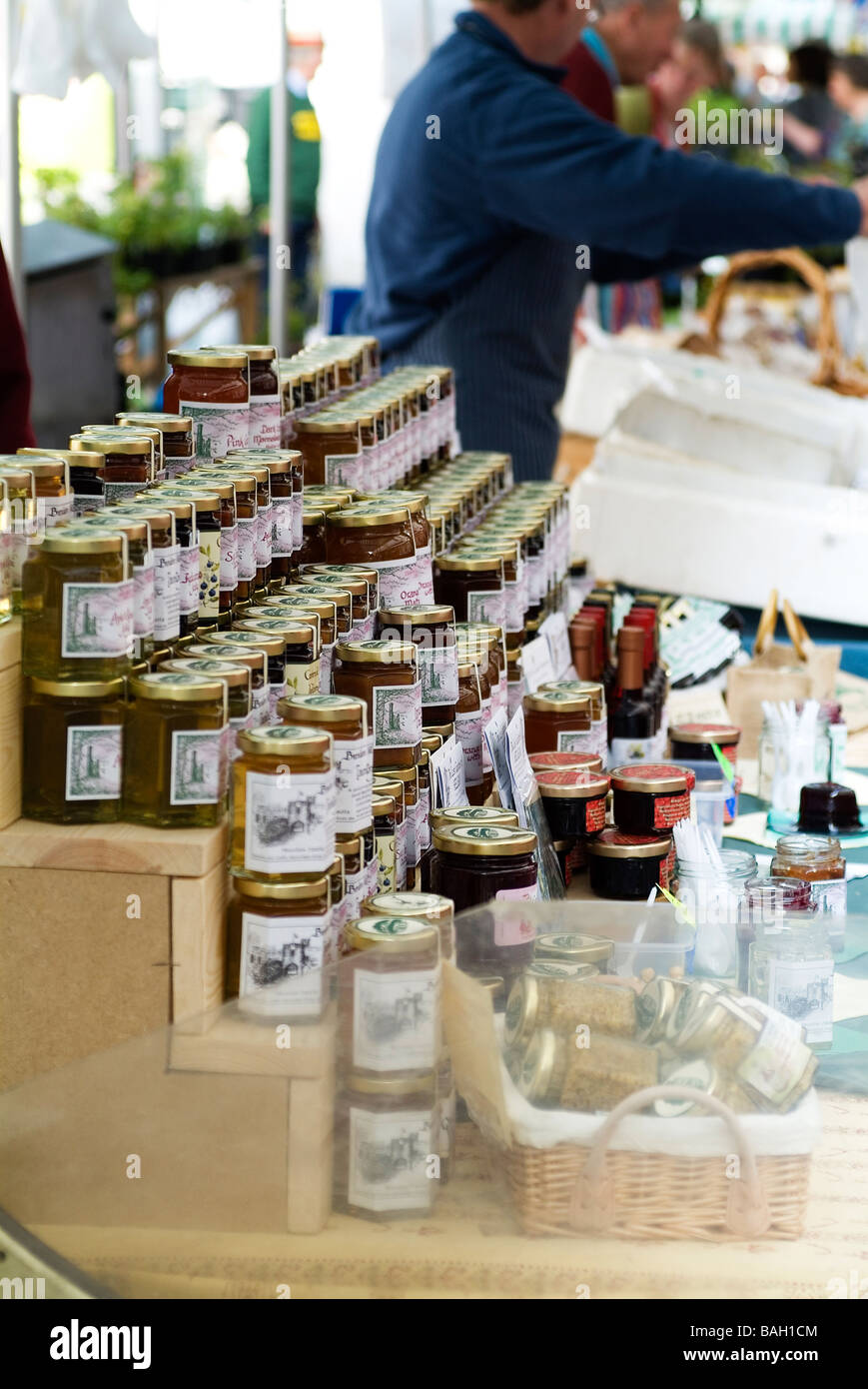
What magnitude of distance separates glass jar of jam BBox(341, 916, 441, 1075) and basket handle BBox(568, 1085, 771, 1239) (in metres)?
0.17

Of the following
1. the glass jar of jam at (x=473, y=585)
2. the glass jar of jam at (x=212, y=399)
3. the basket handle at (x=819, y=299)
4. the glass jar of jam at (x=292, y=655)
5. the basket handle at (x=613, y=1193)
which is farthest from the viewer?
the basket handle at (x=819, y=299)

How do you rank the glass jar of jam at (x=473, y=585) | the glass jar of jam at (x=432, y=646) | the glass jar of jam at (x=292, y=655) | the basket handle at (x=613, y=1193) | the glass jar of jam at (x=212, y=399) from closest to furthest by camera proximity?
the basket handle at (x=613, y=1193) < the glass jar of jam at (x=292, y=655) < the glass jar of jam at (x=432, y=646) < the glass jar of jam at (x=212, y=399) < the glass jar of jam at (x=473, y=585)

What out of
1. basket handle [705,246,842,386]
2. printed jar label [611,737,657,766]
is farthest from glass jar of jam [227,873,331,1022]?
basket handle [705,246,842,386]

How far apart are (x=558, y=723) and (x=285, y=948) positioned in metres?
0.92

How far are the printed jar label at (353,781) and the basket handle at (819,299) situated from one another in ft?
11.0

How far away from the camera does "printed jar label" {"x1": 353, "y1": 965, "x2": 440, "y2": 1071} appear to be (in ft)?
4.97

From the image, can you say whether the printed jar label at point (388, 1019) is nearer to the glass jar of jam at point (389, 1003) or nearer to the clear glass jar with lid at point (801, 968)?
the glass jar of jam at point (389, 1003)

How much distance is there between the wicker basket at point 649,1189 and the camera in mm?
1505

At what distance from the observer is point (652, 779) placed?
2.20m

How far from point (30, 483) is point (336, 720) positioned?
1.24ft

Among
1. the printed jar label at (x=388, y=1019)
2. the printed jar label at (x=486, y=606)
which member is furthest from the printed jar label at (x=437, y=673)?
the printed jar label at (x=388, y=1019)

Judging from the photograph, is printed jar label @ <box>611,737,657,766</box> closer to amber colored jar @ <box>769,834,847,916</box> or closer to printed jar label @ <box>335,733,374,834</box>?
amber colored jar @ <box>769,834,847,916</box>

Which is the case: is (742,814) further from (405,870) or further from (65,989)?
(65,989)
